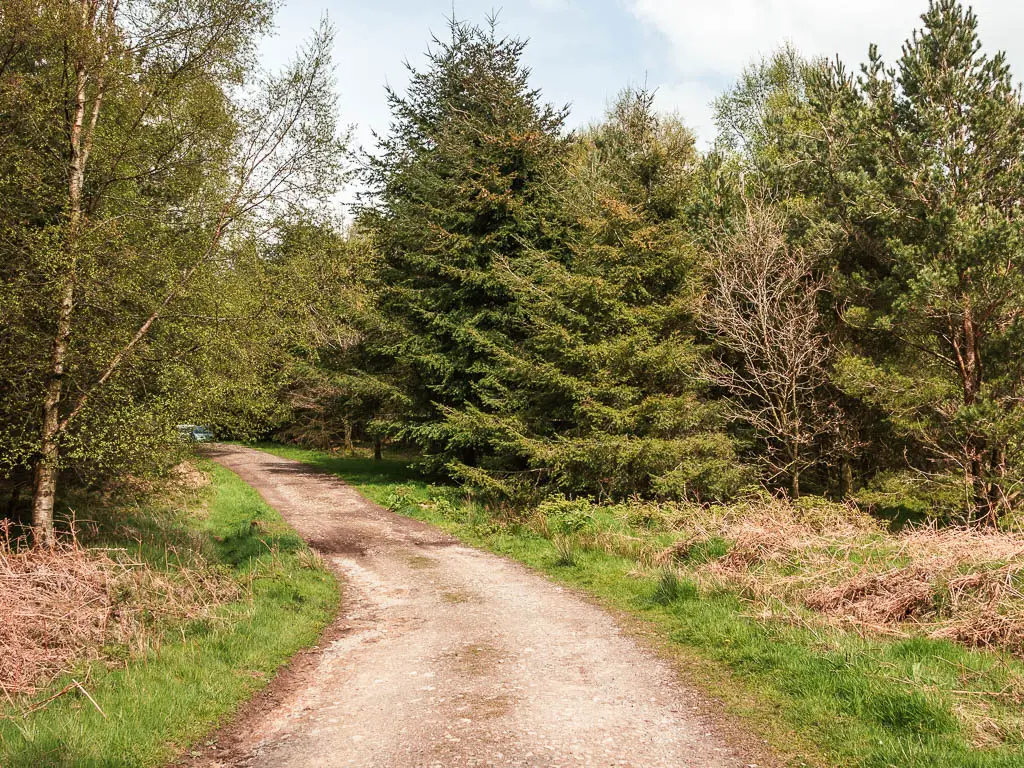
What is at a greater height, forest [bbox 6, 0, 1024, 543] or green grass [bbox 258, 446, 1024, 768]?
forest [bbox 6, 0, 1024, 543]

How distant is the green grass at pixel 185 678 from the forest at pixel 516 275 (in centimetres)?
300

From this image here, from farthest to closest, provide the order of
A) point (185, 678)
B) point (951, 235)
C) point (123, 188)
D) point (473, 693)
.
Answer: point (951, 235)
point (123, 188)
point (185, 678)
point (473, 693)

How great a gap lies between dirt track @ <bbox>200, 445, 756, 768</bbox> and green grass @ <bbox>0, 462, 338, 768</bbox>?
0.30 meters

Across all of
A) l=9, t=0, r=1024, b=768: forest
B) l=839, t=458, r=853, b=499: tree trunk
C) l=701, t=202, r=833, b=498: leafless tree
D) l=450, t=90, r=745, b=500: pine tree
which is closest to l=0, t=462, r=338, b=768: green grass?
l=9, t=0, r=1024, b=768: forest

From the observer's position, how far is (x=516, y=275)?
1780 centimetres

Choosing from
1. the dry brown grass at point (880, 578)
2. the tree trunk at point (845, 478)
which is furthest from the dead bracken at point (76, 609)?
the tree trunk at point (845, 478)

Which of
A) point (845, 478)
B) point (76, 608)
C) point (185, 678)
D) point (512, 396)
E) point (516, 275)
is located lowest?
point (185, 678)

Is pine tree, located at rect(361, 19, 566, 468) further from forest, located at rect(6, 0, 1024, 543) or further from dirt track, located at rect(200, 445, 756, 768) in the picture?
dirt track, located at rect(200, 445, 756, 768)

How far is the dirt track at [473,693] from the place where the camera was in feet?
15.5

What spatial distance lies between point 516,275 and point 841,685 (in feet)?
45.6

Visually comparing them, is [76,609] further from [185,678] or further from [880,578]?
[880,578]

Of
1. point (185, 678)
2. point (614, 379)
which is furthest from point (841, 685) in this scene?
point (614, 379)

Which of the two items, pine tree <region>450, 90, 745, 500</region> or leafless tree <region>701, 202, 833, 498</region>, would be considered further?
leafless tree <region>701, 202, 833, 498</region>

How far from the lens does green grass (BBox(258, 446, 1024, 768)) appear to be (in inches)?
173
